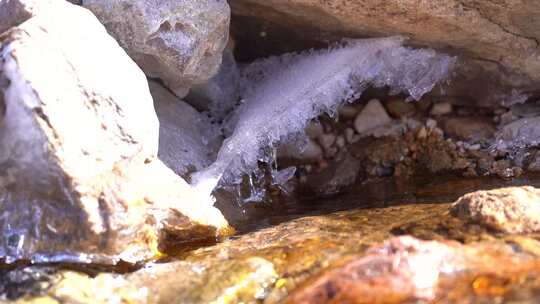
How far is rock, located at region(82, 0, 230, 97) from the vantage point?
335 centimetres

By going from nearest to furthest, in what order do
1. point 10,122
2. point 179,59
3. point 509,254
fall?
point 509,254
point 10,122
point 179,59

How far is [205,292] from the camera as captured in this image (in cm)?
241

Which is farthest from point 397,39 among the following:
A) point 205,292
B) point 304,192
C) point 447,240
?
point 205,292

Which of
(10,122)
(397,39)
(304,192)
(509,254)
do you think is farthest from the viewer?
(304,192)

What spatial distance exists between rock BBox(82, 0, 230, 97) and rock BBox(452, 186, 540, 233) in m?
1.69

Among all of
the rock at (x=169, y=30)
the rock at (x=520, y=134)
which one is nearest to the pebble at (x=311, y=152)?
the rock at (x=169, y=30)

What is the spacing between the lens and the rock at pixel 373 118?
434cm

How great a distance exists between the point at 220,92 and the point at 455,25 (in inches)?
63.4

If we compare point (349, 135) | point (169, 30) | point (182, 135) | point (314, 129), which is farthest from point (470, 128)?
point (169, 30)

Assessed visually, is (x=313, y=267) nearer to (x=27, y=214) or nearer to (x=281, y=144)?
(x=27, y=214)

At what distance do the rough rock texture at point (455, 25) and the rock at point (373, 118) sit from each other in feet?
1.59

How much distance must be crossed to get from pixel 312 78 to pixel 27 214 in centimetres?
208

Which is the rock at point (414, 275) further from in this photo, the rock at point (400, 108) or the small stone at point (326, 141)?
the rock at point (400, 108)

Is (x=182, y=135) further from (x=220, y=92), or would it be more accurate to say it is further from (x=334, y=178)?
(x=334, y=178)
